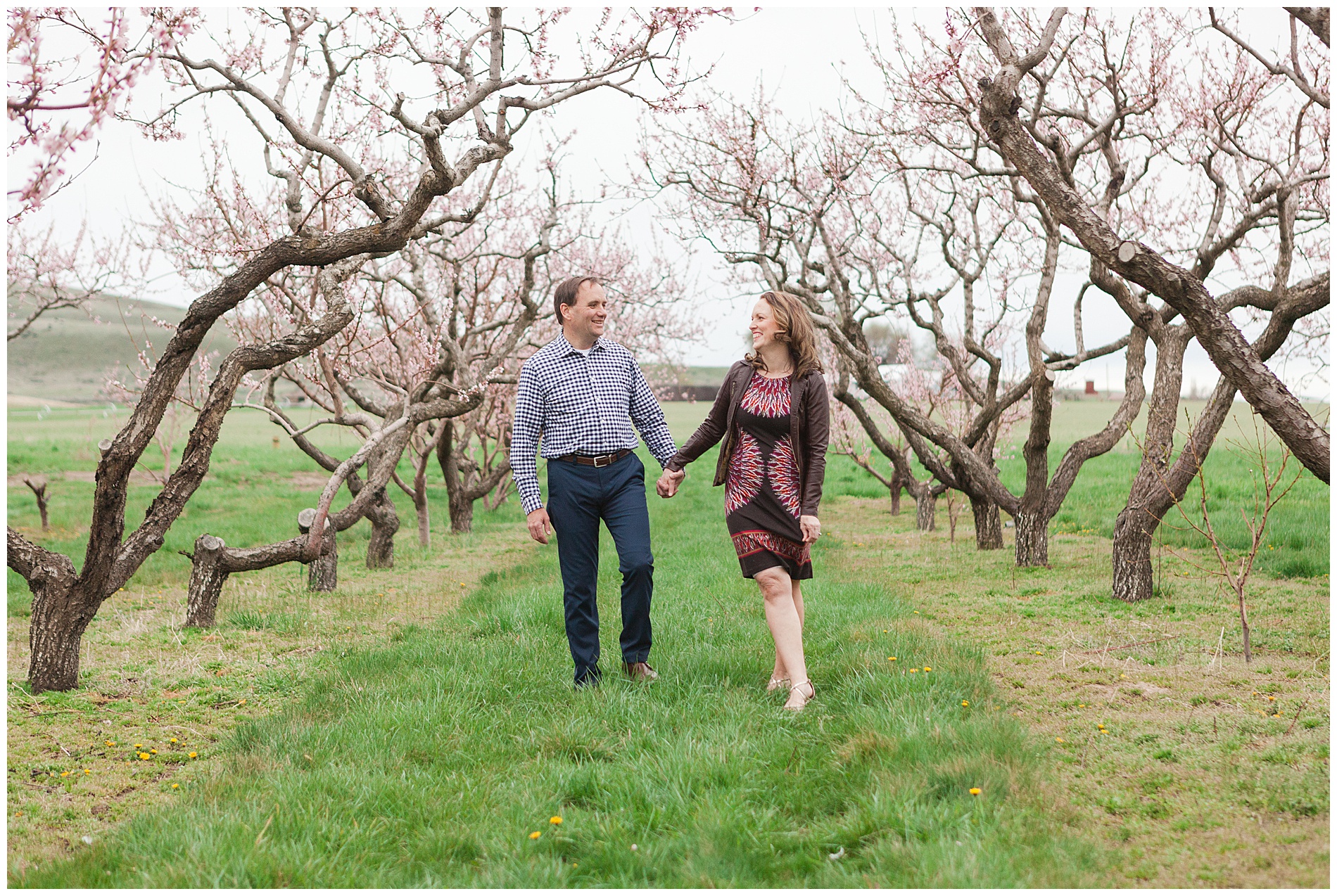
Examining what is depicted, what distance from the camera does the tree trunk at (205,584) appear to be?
769cm

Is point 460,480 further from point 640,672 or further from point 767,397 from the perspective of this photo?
point 767,397

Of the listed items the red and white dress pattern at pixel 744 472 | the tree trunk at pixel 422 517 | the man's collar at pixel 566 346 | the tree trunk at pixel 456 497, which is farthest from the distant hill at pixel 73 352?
the red and white dress pattern at pixel 744 472

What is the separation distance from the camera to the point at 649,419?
538 cm

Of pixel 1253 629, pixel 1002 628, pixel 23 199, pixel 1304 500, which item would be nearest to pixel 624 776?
pixel 23 199

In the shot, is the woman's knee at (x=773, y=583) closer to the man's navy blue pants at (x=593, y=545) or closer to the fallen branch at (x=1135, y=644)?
the man's navy blue pants at (x=593, y=545)

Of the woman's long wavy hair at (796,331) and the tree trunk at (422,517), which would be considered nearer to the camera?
the woman's long wavy hair at (796,331)

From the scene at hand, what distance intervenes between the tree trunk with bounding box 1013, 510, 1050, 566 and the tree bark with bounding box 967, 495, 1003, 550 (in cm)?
151

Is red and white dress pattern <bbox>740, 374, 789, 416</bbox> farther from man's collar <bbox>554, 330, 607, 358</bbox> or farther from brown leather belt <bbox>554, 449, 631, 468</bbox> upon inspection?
man's collar <bbox>554, 330, 607, 358</bbox>

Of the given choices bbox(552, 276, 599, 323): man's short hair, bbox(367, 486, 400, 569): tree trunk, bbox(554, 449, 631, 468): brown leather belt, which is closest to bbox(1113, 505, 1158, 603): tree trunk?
bbox(554, 449, 631, 468): brown leather belt

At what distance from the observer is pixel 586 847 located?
3230 millimetres

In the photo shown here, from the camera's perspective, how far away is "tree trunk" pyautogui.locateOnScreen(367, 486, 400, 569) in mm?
10945

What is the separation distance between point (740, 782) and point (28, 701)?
423 cm

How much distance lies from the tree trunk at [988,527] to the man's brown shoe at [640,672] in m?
7.34

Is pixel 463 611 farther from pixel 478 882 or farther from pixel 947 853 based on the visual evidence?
pixel 947 853
